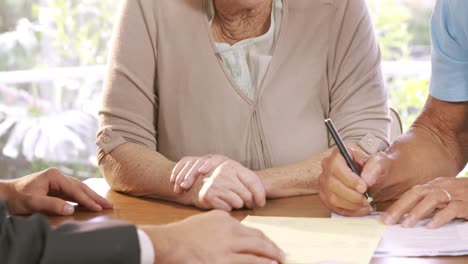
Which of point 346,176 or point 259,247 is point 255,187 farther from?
point 259,247

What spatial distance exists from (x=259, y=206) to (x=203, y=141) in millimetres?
525

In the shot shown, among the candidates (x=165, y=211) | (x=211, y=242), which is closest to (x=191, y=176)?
(x=165, y=211)

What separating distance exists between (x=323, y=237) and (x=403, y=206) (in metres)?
0.23

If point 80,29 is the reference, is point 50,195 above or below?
above

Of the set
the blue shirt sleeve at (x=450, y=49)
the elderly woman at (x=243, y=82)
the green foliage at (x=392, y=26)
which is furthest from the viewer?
the green foliage at (x=392, y=26)

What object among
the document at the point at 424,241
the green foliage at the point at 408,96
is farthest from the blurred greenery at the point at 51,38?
the document at the point at 424,241

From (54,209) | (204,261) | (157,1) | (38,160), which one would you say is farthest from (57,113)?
(204,261)

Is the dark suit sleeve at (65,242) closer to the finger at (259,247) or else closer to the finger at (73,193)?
the finger at (259,247)

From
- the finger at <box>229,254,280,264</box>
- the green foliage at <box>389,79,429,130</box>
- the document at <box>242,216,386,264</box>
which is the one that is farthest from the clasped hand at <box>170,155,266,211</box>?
the green foliage at <box>389,79,429,130</box>

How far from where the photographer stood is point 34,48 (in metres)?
4.80

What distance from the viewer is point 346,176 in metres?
1.96

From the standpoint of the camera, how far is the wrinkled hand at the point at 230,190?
2025 millimetres

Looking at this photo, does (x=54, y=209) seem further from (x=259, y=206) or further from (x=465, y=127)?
(x=465, y=127)

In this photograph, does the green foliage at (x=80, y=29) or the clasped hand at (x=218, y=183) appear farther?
the green foliage at (x=80, y=29)
